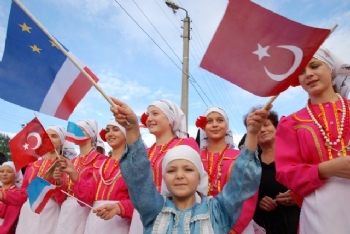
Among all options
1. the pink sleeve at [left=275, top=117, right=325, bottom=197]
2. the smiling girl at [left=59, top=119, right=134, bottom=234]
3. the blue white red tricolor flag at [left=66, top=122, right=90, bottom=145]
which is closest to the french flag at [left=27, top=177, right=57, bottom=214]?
the smiling girl at [left=59, top=119, right=134, bottom=234]

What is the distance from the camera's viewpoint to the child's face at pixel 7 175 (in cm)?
596

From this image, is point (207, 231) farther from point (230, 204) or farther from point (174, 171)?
point (174, 171)

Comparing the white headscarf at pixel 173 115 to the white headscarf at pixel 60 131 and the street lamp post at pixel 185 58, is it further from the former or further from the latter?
the street lamp post at pixel 185 58

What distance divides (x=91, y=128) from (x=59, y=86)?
222 cm

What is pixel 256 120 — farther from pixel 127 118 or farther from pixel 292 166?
pixel 127 118

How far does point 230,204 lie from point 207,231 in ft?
0.75

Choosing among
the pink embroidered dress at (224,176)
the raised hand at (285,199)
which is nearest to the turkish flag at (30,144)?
the pink embroidered dress at (224,176)

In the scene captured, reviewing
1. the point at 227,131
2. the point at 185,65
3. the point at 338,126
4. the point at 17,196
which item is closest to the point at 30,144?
the point at 17,196

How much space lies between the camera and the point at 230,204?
7.68 feet

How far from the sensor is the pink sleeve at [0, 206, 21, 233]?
5.58m

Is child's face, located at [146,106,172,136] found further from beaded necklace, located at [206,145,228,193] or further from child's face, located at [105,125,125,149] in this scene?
child's face, located at [105,125,125,149]

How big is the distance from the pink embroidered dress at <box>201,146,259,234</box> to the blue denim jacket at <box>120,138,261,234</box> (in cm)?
72

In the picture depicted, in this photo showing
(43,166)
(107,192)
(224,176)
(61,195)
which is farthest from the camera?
(43,166)

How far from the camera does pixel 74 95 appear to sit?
10.2 ft
